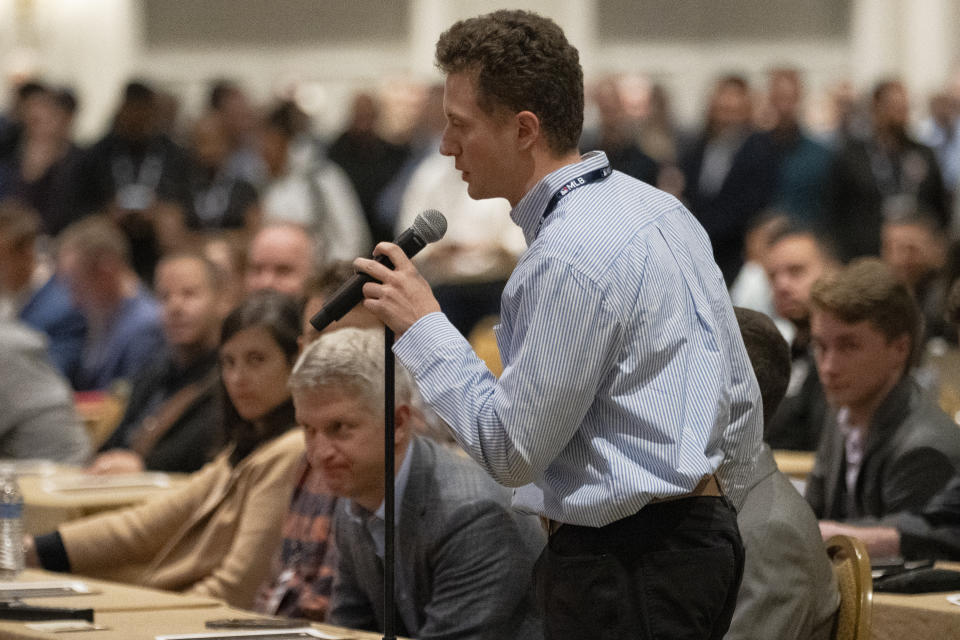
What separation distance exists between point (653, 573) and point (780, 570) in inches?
23.1

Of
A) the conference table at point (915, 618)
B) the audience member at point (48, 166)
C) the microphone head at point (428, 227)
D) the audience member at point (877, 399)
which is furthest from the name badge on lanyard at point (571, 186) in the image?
the audience member at point (48, 166)

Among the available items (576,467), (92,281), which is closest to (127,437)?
(92,281)

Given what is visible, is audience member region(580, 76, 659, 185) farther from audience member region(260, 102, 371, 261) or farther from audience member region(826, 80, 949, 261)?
audience member region(260, 102, 371, 261)

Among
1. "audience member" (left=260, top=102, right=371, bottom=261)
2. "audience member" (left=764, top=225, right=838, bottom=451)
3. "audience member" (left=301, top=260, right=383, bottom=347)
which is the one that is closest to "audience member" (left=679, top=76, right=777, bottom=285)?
"audience member" (left=260, top=102, right=371, bottom=261)

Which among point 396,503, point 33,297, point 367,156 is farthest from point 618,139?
point 396,503

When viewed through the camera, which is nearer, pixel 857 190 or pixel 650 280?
pixel 650 280

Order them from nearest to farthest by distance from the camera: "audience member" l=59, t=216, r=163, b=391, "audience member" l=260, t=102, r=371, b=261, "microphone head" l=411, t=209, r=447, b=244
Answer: "microphone head" l=411, t=209, r=447, b=244 < "audience member" l=59, t=216, r=163, b=391 < "audience member" l=260, t=102, r=371, b=261

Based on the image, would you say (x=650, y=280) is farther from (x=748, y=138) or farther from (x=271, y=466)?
(x=748, y=138)

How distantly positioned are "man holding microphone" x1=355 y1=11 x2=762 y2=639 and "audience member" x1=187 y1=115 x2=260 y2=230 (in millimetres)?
Answer: 7035

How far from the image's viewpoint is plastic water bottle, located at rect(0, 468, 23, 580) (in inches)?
146

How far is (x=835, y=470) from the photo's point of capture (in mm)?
3908

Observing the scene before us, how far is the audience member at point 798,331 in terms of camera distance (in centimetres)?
534

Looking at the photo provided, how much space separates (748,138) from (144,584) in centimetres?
593

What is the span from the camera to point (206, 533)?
13.0 ft
